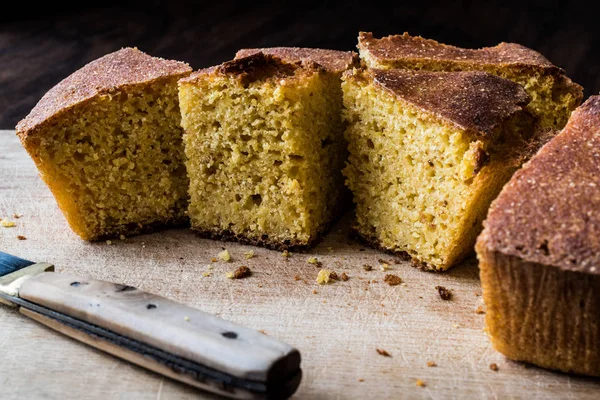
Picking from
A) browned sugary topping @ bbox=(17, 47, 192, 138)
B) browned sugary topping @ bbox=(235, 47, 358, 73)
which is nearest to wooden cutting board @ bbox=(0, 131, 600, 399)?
browned sugary topping @ bbox=(17, 47, 192, 138)

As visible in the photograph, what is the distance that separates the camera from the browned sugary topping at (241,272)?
368cm

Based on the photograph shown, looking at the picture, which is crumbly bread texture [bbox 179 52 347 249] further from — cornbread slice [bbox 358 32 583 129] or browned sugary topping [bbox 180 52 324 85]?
cornbread slice [bbox 358 32 583 129]

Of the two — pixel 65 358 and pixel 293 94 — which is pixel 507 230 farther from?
pixel 65 358

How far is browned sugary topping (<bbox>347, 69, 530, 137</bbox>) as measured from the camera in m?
3.41

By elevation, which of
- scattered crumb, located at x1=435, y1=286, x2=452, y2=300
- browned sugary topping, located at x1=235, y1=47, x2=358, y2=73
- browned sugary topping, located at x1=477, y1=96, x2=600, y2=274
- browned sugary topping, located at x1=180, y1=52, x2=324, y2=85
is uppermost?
browned sugary topping, located at x1=235, y1=47, x2=358, y2=73

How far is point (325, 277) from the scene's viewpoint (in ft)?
11.9

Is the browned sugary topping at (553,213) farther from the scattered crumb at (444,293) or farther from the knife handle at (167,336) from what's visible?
the knife handle at (167,336)

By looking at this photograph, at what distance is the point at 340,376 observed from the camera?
2.97 metres

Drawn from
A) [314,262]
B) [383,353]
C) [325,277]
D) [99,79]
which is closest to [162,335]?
[383,353]

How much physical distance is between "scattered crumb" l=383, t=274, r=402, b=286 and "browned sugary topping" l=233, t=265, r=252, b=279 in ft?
2.16

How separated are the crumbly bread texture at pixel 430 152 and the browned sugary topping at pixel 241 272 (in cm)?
67

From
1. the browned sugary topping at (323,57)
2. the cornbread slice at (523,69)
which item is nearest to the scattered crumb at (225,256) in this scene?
the browned sugary topping at (323,57)

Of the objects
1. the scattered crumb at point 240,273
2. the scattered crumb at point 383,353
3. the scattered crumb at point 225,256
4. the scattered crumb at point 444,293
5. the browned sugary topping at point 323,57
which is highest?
the browned sugary topping at point 323,57

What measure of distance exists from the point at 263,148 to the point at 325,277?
697 millimetres
